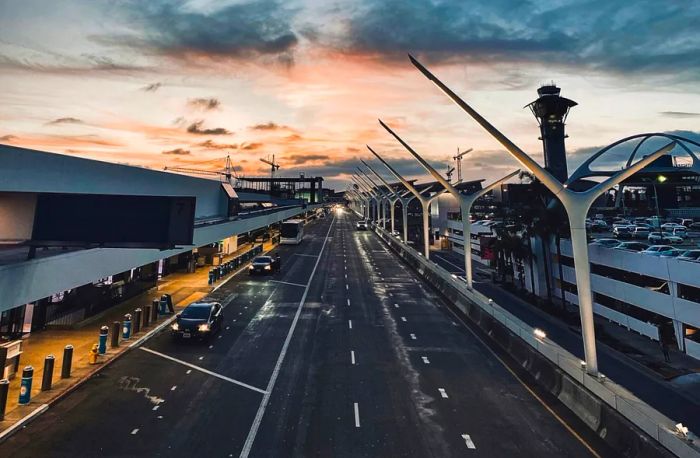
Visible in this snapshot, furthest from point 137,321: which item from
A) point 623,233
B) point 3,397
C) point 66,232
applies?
point 623,233

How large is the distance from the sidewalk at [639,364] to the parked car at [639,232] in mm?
25517

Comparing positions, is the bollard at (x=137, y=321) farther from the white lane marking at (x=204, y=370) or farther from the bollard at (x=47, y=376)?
the bollard at (x=47, y=376)

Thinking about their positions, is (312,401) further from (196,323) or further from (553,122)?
(553,122)

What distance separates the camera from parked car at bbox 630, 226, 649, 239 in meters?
52.8

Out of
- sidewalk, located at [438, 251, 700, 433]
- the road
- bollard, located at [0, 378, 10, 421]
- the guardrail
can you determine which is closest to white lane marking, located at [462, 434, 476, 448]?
the road

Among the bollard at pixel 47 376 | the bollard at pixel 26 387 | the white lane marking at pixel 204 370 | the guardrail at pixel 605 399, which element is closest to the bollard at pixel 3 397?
the bollard at pixel 26 387

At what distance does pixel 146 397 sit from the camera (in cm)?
1473

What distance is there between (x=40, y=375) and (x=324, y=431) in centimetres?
1282

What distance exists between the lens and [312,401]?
14477 mm

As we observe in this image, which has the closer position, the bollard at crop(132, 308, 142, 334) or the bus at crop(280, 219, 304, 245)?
the bollard at crop(132, 308, 142, 334)

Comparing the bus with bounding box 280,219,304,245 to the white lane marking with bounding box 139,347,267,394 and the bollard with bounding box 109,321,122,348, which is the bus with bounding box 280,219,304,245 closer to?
the white lane marking with bounding box 139,347,267,394

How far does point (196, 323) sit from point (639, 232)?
60.1 meters

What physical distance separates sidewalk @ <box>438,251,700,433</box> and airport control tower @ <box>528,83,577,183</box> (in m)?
45.2

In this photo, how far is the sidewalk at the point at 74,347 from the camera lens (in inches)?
555
